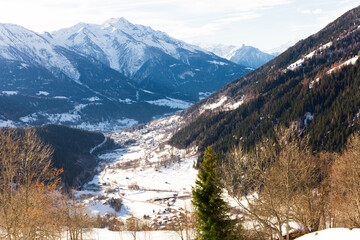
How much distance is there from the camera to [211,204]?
3011 centimetres

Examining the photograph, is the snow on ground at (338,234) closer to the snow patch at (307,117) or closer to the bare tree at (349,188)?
the bare tree at (349,188)

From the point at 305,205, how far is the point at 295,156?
31.5ft

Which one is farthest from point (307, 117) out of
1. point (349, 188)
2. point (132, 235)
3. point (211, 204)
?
point (211, 204)

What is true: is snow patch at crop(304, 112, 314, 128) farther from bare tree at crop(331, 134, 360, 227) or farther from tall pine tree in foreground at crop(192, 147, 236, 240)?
tall pine tree in foreground at crop(192, 147, 236, 240)

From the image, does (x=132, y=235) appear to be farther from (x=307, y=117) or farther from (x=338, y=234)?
(x=307, y=117)

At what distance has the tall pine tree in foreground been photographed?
30000 mm

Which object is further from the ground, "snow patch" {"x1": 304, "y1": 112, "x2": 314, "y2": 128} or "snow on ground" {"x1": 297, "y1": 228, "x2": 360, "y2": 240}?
"snow patch" {"x1": 304, "y1": 112, "x2": 314, "y2": 128}

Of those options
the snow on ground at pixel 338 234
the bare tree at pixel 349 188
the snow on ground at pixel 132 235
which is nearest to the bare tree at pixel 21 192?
the snow on ground at pixel 338 234

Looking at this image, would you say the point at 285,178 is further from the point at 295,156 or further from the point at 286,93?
the point at 286,93

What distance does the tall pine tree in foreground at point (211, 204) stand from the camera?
1181 inches

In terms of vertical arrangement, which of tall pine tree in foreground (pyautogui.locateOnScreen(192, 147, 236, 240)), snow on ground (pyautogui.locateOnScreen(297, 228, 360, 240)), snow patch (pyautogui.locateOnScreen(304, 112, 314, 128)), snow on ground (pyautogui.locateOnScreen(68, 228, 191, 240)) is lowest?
snow on ground (pyautogui.locateOnScreen(68, 228, 191, 240))

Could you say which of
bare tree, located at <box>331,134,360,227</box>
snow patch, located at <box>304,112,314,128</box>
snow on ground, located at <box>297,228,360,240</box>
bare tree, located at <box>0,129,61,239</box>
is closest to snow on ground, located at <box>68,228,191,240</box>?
bare tree, located at <box>0,129,61,239</box>

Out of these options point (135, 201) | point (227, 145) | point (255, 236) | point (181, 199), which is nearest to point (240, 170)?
point (255, 236)

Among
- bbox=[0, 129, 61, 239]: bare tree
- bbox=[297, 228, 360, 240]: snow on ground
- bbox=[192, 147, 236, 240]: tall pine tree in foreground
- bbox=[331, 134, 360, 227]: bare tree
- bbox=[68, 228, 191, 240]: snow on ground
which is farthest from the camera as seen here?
bbox=[68, 228, 191, 240]: snow on ground
